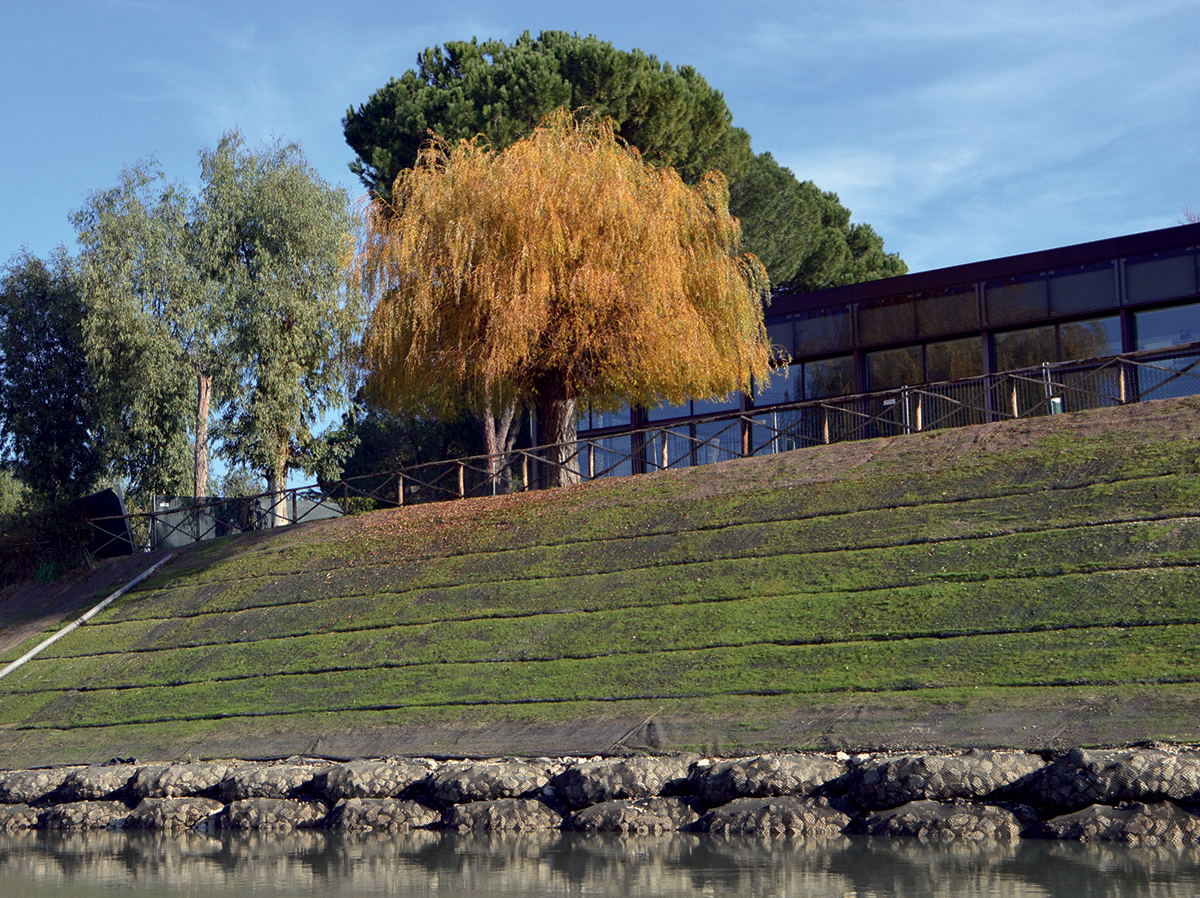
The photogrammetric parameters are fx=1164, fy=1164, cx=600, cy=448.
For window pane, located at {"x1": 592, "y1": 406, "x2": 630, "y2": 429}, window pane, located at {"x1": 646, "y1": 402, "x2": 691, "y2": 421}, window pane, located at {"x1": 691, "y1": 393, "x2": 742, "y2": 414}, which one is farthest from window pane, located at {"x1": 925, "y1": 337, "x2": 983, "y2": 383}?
window pane, located at {"x1": 592, "y1": 406, "x2": 630, "y2": 429}

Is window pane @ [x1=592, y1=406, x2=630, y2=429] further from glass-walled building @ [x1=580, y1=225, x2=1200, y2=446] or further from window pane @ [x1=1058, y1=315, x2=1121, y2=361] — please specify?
window pane @ [x1=1058, y1=315, x2=1121, y2=361]

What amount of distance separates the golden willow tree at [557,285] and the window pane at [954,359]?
207 inches

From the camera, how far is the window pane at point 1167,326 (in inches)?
945

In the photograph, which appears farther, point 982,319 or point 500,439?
point 500,439

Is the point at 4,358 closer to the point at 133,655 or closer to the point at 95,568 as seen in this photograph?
the point at 95,568

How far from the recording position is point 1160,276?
24.2 m

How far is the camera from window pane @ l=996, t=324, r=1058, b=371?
2577 cm

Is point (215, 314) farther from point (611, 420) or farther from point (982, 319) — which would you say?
point (982, 319)

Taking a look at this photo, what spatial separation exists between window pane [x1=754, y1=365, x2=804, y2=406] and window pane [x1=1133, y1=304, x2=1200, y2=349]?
7.86m

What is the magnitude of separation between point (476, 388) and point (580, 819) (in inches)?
531

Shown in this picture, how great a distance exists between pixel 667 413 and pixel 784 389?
303cm

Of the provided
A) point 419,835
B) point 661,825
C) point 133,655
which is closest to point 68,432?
point 133,655

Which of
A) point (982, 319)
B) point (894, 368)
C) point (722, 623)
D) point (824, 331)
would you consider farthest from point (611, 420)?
point (722, 623)

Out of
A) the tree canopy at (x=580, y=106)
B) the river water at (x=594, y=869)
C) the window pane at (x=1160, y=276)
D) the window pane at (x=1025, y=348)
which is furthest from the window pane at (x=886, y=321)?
the river water at (x=594, y=869)
